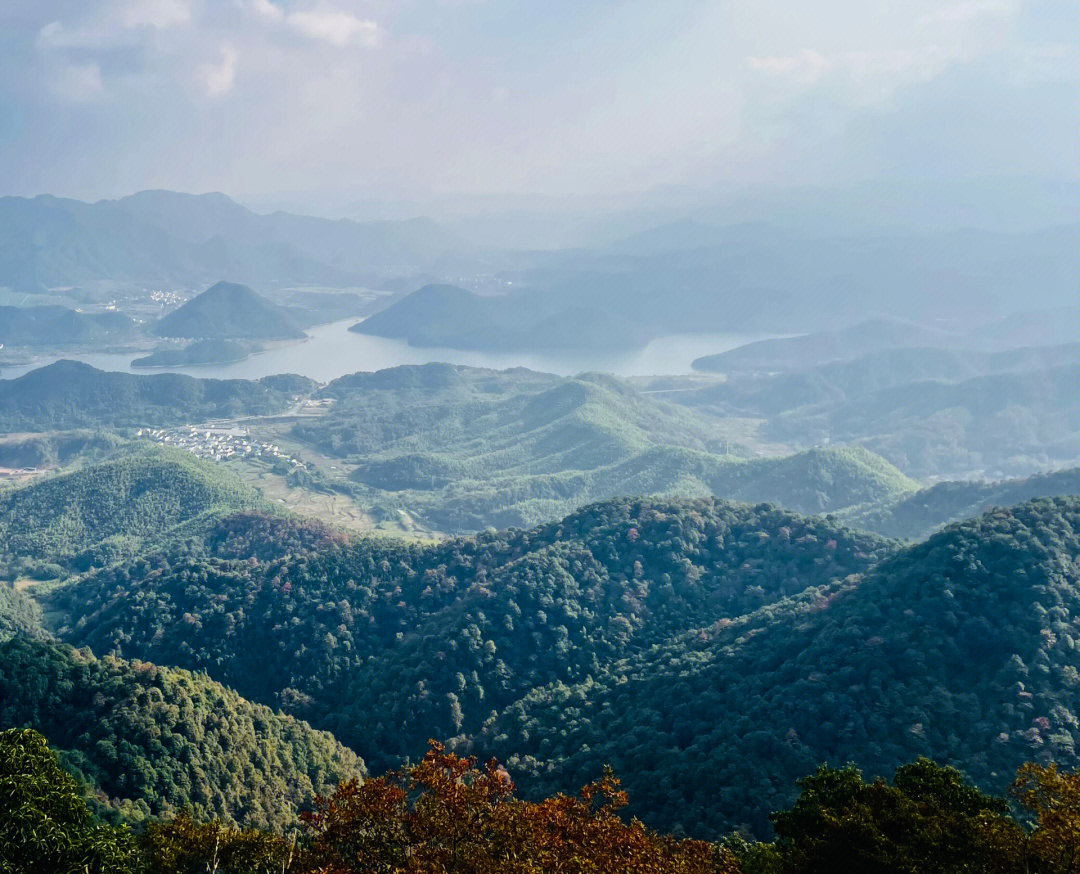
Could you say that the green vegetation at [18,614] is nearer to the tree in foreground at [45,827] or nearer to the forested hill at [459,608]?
the forested hill at [459,608]

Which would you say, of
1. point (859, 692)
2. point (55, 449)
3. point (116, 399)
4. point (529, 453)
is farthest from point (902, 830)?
point (116, 399)

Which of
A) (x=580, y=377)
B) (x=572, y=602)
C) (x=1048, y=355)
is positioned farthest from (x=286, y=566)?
(x=1048, y=355)

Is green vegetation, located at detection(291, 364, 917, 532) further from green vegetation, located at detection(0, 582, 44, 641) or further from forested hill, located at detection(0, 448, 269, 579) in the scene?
green vegetation, located at detection(0, 582, 44, 641)

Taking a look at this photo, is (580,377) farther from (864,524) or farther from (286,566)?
(286,566)

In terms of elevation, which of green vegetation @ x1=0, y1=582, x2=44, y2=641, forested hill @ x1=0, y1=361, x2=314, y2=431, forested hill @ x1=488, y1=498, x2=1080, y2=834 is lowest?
green vegetation @ x1=0, y1=582, x2=44, y2=641

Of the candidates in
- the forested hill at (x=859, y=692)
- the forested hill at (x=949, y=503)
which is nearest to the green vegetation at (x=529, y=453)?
the forested hill at (x=949, y=503)

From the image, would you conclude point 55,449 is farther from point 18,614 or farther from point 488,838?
point 488,838

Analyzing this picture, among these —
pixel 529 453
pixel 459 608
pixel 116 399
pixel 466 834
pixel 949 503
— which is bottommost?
pixel 949 503

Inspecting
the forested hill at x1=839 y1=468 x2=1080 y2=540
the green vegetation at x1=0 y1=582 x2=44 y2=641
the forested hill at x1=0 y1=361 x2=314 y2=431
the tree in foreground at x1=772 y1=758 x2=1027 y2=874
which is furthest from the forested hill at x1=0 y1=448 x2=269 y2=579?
the tree in foreground at x1=772 y1=758 x2=1027 y2=874
